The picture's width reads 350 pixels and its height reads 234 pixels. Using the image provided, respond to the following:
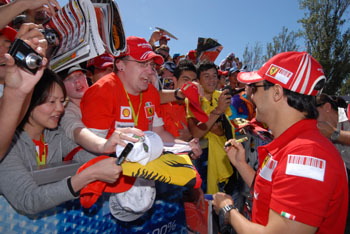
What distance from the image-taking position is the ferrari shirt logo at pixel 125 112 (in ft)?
7.54

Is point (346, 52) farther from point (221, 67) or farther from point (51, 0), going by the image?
point (51, 0)

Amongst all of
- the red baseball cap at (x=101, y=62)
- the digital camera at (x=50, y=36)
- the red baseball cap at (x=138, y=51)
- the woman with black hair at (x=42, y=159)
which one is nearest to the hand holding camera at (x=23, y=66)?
the digital camera at (x=50, y=36)

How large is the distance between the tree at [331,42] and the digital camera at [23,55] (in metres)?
26.1

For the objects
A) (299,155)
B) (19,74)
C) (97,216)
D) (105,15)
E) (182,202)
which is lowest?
(182,202)

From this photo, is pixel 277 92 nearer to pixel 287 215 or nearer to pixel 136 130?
pixel 287 215

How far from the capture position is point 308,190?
127 centimetres

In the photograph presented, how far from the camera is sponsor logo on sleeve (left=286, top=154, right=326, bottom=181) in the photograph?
130cm

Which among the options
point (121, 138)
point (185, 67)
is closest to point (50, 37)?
point (121, 138)

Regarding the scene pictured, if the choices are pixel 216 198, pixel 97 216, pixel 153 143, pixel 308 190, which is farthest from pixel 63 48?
pixel 308 190

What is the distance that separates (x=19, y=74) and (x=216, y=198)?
5.42ft

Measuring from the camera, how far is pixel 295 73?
169 cm

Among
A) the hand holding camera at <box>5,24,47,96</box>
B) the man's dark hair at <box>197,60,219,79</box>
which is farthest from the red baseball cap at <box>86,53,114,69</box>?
the hand holding camera at <box>5,24,47,96</box>

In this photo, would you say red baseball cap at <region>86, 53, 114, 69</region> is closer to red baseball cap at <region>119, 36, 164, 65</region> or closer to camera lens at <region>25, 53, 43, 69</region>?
red baseball cap at <region>119, 36, 164, 65</region>

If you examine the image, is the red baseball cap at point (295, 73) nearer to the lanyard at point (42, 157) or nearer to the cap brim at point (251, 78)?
the cap brim at point (251, 78)
